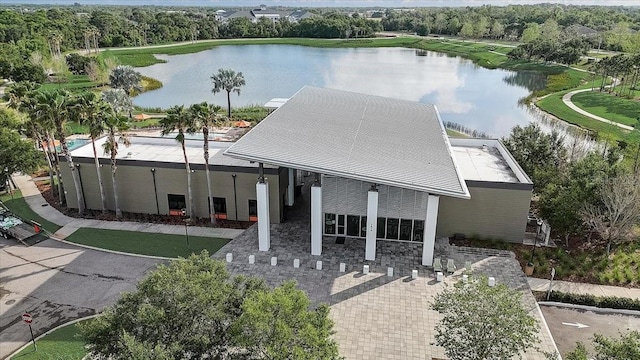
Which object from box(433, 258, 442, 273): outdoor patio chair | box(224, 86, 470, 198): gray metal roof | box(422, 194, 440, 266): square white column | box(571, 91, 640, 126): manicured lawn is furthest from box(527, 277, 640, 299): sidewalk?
box(571, 91, 640, 126): manicured lawn

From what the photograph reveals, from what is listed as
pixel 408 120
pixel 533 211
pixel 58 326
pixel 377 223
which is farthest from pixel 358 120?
pixel 58 326

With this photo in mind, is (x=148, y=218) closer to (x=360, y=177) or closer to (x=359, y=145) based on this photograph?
(x=359, y=145)

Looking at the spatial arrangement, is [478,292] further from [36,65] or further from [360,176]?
[36,65]

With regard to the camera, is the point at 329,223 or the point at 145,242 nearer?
the point at 329,223

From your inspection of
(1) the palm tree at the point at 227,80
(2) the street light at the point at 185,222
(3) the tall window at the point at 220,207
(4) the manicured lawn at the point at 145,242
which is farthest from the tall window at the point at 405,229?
(1) the palm tree at the point at 227,80

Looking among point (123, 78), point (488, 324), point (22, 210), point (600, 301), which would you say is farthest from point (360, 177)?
point (123, 78)

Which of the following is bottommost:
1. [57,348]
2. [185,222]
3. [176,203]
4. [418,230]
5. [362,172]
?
[57,348]
